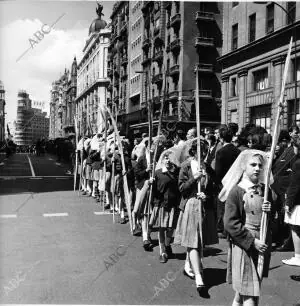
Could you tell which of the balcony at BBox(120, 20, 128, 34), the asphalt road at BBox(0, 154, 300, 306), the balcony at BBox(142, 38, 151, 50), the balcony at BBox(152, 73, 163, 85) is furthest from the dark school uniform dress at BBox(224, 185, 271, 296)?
the balcony at BBox(120, 20, 128, 34)

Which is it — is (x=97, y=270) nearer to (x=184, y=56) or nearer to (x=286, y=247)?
(x=286, y=247)

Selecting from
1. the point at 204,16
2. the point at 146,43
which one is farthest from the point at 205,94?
the point at 146,43

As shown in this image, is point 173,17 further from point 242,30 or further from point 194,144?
point 194,144

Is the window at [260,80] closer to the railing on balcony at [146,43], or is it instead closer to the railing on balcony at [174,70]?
the railing on balcony at [174,70]

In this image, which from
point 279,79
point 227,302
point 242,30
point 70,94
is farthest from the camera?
point 70,94

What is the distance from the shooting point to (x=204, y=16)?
139 feet

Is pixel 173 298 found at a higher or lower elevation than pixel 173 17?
lower

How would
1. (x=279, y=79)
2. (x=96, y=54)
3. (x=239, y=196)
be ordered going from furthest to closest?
(x=96, y=54)
(x=279, y=79)
(x=239, y=196)

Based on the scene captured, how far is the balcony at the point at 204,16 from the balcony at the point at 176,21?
1706 mm

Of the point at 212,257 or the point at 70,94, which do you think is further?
the point at 70,94

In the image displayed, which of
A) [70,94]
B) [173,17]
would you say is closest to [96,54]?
[173,17]

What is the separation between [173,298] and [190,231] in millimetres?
816

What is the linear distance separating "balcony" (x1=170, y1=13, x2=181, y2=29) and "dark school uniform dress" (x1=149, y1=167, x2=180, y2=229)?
3819 centimetres

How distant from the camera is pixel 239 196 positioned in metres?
3.83
